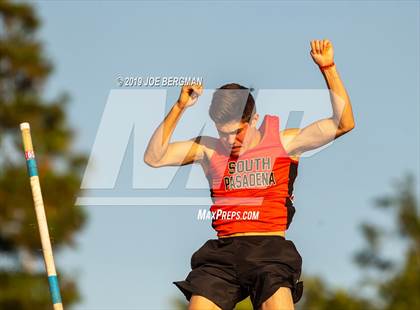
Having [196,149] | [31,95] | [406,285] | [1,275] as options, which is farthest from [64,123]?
[196,149]

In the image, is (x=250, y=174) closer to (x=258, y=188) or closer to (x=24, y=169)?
(x=258, y=188)

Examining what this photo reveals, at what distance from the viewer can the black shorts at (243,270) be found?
9859 mm

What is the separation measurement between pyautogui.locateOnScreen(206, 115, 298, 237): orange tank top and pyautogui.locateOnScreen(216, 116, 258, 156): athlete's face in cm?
6

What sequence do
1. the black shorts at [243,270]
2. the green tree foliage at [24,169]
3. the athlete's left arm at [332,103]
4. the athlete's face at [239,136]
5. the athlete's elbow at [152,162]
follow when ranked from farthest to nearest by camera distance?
the green tree foliage at [24,169] < the athlete's elbow at [152,162] < the athlete's face at [239,136] < the black shorts at [243,270] < the athlete's left arm at [332,103]

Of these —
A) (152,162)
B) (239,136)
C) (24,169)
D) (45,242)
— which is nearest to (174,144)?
(152,162)

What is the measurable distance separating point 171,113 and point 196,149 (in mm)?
380

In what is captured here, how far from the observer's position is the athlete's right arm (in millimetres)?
10203

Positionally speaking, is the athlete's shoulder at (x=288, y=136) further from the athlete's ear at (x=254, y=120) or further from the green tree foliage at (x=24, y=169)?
the green tree foliage at (x=24, y=169)

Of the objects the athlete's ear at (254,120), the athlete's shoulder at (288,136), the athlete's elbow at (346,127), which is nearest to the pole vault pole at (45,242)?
the athlete's ear at (254,120)

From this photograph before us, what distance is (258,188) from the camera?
9977 mm

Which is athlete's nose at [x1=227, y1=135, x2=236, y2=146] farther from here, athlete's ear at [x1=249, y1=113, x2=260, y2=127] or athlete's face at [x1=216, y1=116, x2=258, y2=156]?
athlete's ear at [x1=249, y1=113, x2=260, y2=127]

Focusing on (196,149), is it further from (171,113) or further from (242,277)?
(242,277)

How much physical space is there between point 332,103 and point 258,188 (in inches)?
36.8

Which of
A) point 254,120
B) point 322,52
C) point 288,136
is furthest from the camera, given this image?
point 254,120
